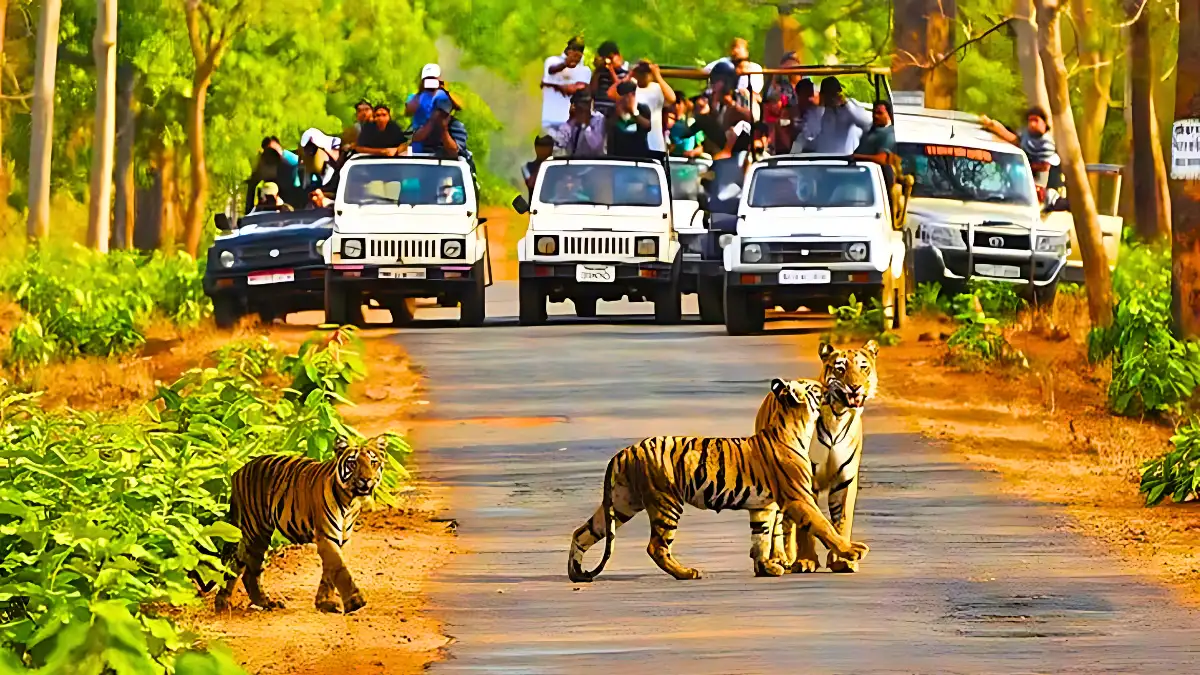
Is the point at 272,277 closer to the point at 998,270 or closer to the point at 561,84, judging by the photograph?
the point at 561,84

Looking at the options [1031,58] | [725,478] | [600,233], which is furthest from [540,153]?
[725,478]

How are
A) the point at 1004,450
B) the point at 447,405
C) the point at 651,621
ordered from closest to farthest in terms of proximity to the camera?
1. the point at 651,621
2. the point at 1004,450
3. the point at 447,405

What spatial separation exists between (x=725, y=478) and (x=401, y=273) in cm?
1695

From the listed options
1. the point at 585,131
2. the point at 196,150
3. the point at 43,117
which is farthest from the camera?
the point at 196,150

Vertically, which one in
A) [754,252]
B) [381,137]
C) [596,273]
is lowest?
[596,273]

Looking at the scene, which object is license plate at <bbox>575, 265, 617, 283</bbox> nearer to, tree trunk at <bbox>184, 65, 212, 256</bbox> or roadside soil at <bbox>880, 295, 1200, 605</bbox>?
roadside soil at <bbox>880, 295, 1200, 605</bbox>

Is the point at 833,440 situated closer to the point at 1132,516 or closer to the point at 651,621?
the point at 651,621

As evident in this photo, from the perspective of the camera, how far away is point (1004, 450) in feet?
67.6

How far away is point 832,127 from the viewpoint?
31266 mm

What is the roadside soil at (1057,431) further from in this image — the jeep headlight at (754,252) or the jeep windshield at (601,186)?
the jeep windshield at (601,186)

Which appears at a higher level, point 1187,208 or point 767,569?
point 1187,208

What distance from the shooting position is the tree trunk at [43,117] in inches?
1823

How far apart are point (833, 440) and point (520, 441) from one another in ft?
25.0

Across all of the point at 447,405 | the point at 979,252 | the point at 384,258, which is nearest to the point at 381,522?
the point at 447,405
